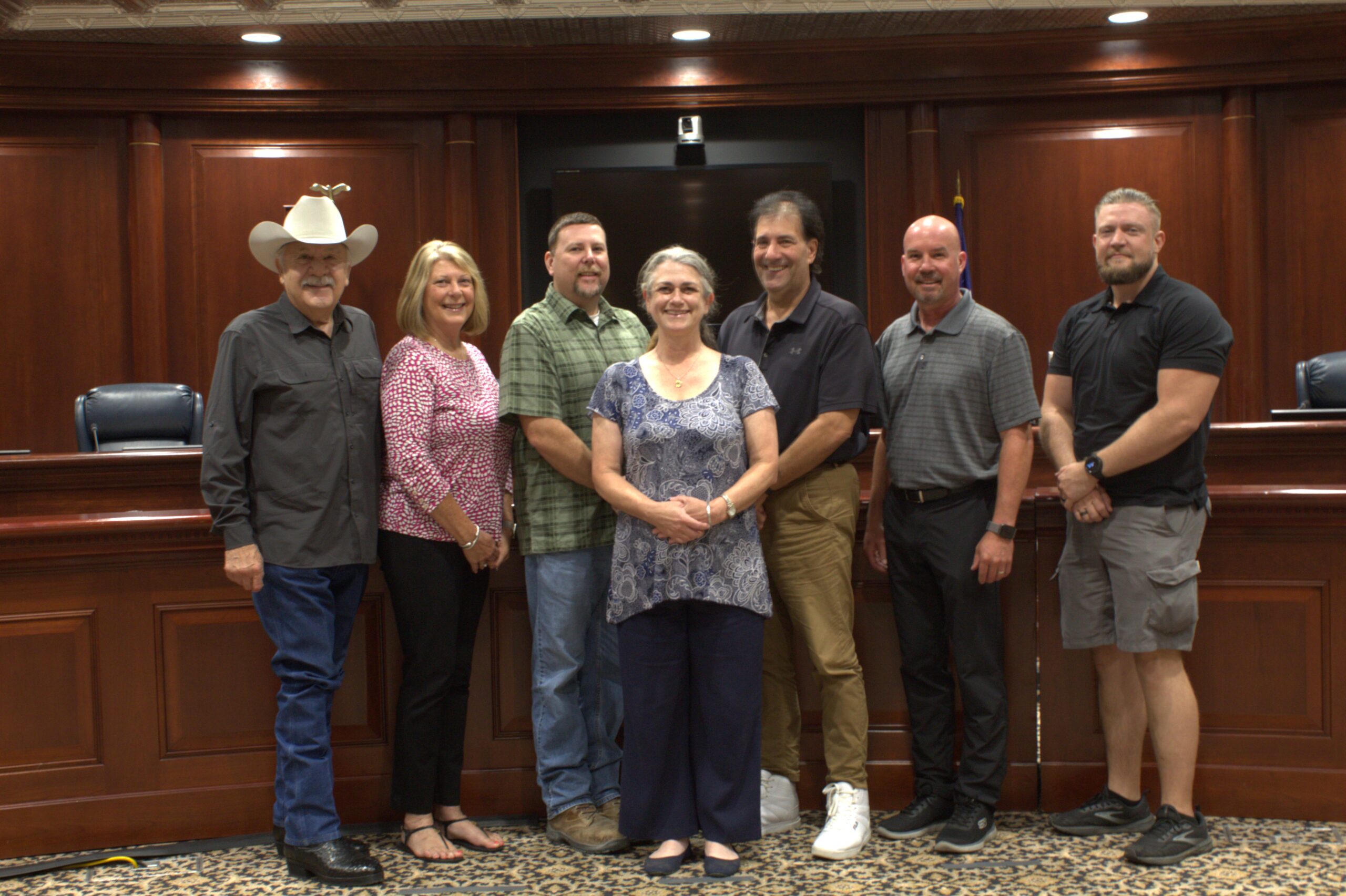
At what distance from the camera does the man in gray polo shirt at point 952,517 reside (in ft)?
9.02

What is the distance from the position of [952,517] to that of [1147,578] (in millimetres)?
490

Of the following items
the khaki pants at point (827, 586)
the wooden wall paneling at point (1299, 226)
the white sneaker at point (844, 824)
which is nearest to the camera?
the white sneaker at point (844, 824)

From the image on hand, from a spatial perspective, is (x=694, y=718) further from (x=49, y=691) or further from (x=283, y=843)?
(x=49, y=691)

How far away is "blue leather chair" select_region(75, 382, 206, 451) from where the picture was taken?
494 cm

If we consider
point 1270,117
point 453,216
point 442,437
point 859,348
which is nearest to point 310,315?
point 442,437

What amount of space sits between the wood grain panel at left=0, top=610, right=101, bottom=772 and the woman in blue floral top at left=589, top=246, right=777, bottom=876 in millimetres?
1427

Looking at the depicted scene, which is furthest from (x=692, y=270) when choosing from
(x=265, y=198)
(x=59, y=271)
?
(x=59, y=271)

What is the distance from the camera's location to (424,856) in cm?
276

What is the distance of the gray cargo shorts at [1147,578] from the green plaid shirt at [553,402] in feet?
4.18

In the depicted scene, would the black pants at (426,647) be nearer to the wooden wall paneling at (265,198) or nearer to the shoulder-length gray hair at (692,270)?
the shoulder-length gray hair at (692,270)

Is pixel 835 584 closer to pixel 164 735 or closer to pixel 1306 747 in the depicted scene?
pixel 1306 747

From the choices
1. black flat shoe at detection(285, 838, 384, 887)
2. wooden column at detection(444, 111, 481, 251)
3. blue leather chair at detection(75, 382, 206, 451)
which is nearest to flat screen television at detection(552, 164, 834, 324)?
wooden column at detection(444, 111, 481, 251)

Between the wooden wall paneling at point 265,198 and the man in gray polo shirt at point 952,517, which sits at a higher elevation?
the wooden wall paneling at point 265,198

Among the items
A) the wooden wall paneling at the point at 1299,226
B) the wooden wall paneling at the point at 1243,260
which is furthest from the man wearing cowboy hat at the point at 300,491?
the wooden wall paneling at the point at 1299,226
